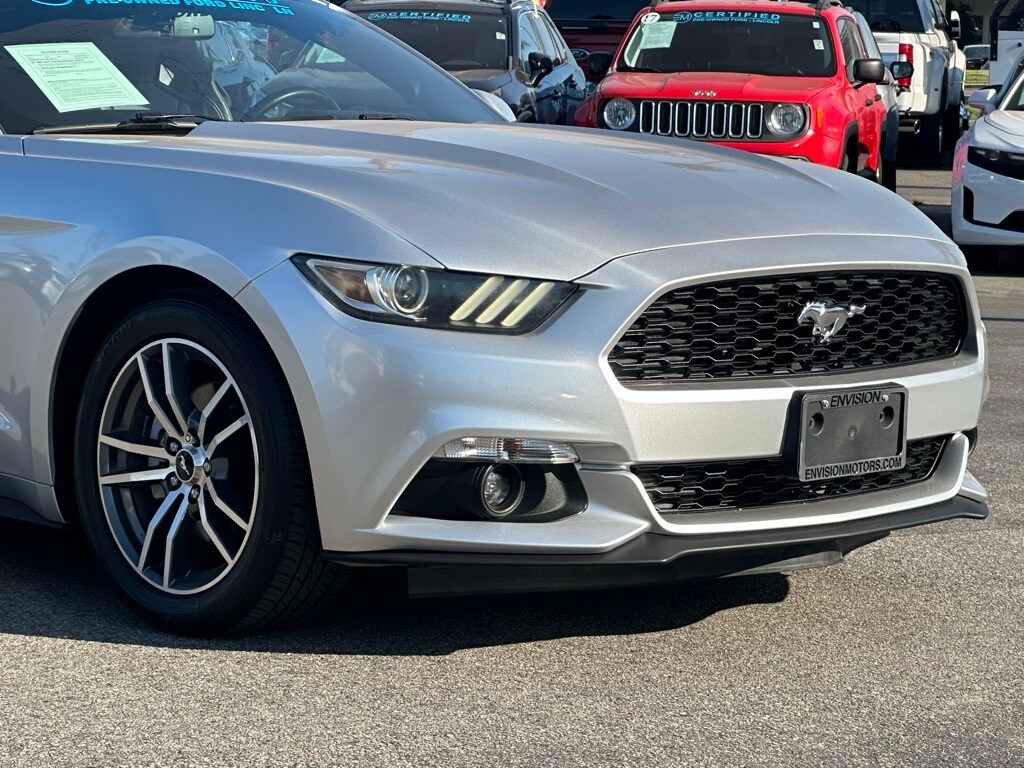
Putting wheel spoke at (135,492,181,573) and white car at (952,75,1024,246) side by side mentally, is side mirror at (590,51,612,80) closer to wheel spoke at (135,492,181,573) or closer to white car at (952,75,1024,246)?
white car at (952,75,1024,246)

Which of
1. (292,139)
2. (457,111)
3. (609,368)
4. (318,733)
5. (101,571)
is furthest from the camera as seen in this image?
(457,111)

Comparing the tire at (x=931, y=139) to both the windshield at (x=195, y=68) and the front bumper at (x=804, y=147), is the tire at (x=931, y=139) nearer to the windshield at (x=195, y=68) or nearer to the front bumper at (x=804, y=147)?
the front bumper at (x=804, y=147)

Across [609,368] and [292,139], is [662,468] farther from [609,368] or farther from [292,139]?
[292,139]

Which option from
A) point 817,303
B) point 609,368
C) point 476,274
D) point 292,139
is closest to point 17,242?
point 292,139

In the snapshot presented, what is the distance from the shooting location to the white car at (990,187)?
36.0ft

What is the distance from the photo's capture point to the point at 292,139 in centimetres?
429

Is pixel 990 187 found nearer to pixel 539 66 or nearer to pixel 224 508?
pixel 539 66

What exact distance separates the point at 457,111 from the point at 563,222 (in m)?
1.80

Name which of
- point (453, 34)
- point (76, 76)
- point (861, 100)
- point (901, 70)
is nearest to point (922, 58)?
point (901, 70)

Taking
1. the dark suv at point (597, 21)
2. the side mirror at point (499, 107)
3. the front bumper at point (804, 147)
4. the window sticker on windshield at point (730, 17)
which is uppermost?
the side mirror at point (499, 107)

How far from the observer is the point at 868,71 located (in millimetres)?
12445

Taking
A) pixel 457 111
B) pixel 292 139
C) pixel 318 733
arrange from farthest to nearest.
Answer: pixel 457 111
pixel 292 139
pixel 318 733

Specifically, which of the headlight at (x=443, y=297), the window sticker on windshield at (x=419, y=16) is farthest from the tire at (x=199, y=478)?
the window sticker on windshield at (x=419, y=16)

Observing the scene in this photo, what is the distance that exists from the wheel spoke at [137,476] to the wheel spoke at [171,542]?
0.10 m
